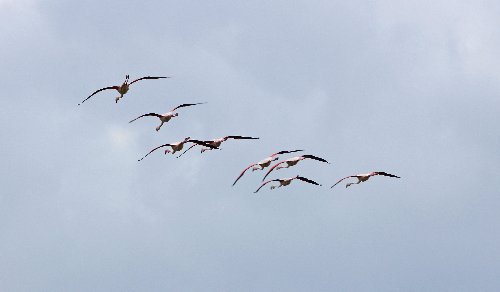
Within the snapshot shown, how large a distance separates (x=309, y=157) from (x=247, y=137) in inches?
216

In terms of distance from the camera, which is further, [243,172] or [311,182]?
[311,182]

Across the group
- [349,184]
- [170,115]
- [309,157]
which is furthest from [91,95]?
[349,184]

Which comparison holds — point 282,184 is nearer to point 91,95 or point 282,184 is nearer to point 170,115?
point 170,115

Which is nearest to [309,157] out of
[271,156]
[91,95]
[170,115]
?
[271,156]

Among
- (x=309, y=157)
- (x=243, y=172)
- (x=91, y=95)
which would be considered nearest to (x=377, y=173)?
(x=309, y=157)

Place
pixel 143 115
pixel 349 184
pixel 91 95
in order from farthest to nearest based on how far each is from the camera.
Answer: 1. pixel 349 184
2. pixel 143 115
3. pixel 91 95

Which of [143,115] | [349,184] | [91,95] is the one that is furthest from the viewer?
[349,184]

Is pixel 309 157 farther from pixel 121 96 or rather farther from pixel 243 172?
pixel 121 96

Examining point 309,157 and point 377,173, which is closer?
point 309,157

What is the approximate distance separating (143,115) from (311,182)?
13.6 meters

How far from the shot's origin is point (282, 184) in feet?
227

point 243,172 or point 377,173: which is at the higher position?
point 377,173

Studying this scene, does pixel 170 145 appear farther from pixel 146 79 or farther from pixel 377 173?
pixel 377 173

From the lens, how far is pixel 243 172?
61.1 meters
